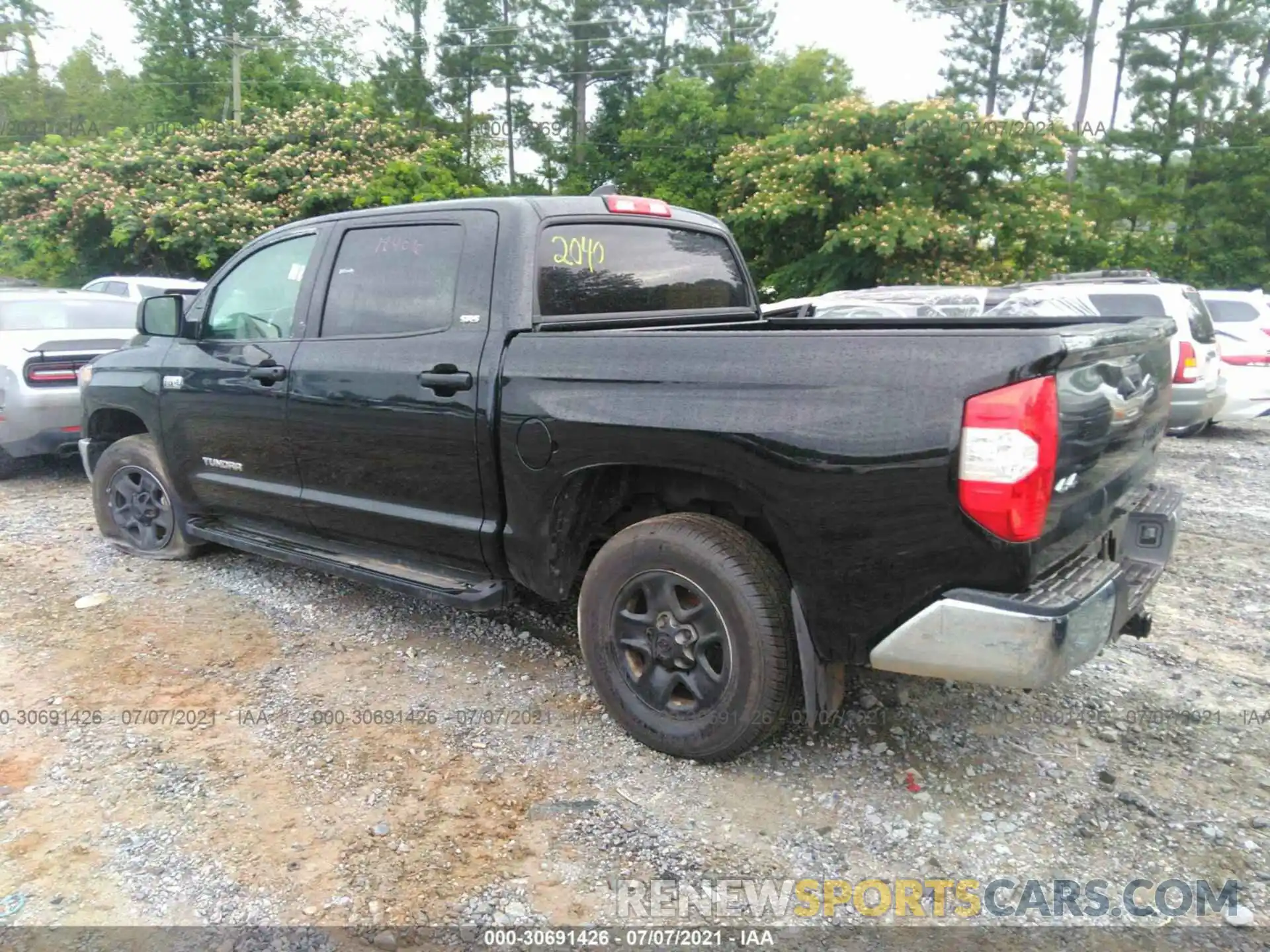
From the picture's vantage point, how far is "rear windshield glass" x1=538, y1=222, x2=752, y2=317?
11.5 feet

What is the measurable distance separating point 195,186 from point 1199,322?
18.9m

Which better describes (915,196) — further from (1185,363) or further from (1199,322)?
(1185,363)

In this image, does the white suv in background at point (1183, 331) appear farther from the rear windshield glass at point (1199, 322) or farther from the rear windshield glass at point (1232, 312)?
the rear windshield glass at point (1232, 312)

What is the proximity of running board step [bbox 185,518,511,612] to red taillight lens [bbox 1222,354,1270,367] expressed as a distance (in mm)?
9411

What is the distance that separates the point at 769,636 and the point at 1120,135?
2885 centimetres

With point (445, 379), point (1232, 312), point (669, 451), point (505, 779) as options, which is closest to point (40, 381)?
point (445, 379)

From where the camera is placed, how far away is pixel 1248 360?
31.7 feet

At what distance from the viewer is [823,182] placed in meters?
16.0

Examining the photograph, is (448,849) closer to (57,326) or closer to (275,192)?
Answer: (57,326)

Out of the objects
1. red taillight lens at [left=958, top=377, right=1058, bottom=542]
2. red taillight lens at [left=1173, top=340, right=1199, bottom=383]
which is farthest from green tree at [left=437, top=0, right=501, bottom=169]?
red taillight lens at [left=958, top=377, right=1058, bottom=542]

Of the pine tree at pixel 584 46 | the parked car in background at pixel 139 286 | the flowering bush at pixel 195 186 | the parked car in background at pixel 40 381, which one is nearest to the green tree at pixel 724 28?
the pine tree at pixel 584 46

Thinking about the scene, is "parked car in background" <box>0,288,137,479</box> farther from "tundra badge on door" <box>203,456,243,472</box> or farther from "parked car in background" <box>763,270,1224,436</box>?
"parked car in background" <box>763,270,1224,436</box>

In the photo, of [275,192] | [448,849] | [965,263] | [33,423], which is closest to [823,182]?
[965,263]

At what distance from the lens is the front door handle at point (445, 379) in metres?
3.34
